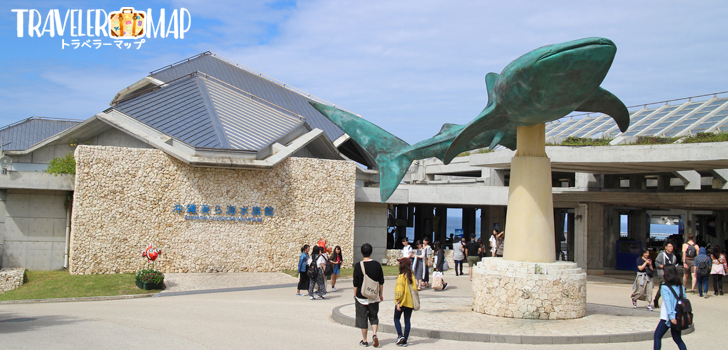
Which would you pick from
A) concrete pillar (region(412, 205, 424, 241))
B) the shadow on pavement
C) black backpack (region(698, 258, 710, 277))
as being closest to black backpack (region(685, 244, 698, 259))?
black backpack (region(698, 258, 710, 277))

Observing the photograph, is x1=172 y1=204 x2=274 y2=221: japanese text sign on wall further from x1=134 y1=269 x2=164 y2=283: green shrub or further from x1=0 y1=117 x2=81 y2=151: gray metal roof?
x1=0 y1=117 x2=81 y2=151: gray metal roof

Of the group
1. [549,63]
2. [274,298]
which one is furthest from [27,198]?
[549,63]

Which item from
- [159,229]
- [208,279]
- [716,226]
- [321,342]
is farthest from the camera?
[716,226]

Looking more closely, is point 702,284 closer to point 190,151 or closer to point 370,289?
point 370,289

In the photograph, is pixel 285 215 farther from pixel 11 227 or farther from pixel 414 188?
pixel 11 227

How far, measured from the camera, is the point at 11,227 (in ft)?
64.8

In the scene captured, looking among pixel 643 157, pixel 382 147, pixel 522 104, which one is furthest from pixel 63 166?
pixel 643 157

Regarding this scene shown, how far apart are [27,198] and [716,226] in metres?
32.2

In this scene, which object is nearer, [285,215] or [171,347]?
[171,347]

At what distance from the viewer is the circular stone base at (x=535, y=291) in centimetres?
1088

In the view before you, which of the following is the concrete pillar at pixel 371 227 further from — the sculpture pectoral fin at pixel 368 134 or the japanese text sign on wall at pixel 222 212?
the sculpture pectoral fin at pixel 368 134

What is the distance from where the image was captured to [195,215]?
1992 centimetres

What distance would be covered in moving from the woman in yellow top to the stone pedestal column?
3498 mm

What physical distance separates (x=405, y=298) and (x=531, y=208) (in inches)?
161
